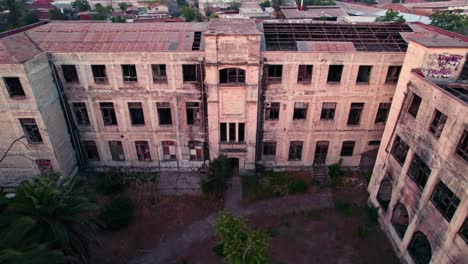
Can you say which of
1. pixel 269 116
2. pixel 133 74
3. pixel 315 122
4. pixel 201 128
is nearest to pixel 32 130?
pixel 133 74

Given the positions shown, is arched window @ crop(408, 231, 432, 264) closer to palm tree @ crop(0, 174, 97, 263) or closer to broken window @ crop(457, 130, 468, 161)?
broken window @ crop(457, 130, 468, 161)

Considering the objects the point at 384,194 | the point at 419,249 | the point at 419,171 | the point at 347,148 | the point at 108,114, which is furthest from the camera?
the point at 347,148

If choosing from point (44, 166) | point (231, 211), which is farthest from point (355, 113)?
point (44, 166)

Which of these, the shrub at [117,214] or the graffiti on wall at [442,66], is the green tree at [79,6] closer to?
the shrub at [117,214]

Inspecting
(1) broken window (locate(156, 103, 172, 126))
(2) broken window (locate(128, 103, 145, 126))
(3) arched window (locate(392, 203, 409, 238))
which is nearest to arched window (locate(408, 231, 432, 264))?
(3) arched window (locate(392, 203, 409, 238))

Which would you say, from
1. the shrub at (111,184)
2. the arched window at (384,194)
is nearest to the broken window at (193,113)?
the shrub at (111,184)

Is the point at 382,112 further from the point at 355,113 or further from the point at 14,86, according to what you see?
the point at 14,86
